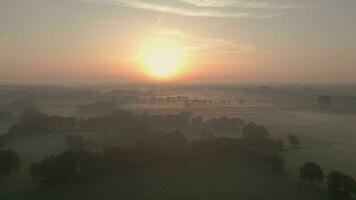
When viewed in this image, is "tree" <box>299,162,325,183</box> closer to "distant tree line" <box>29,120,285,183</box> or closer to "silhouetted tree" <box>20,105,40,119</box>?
"distant tree line" <box>29,120,285,183</box>

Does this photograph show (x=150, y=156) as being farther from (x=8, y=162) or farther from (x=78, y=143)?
(x=8, y=162)

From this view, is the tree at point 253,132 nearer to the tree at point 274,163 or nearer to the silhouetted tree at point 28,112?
the tree at point 274,163

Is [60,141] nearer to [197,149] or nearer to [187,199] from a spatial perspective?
[197,149]

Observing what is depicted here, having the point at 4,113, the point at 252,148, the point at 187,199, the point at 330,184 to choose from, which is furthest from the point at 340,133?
the point at 4,113

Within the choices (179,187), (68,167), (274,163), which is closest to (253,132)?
(274,163)

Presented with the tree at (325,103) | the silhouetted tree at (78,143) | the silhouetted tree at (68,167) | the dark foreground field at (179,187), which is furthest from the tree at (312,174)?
the tree at (325,103)
